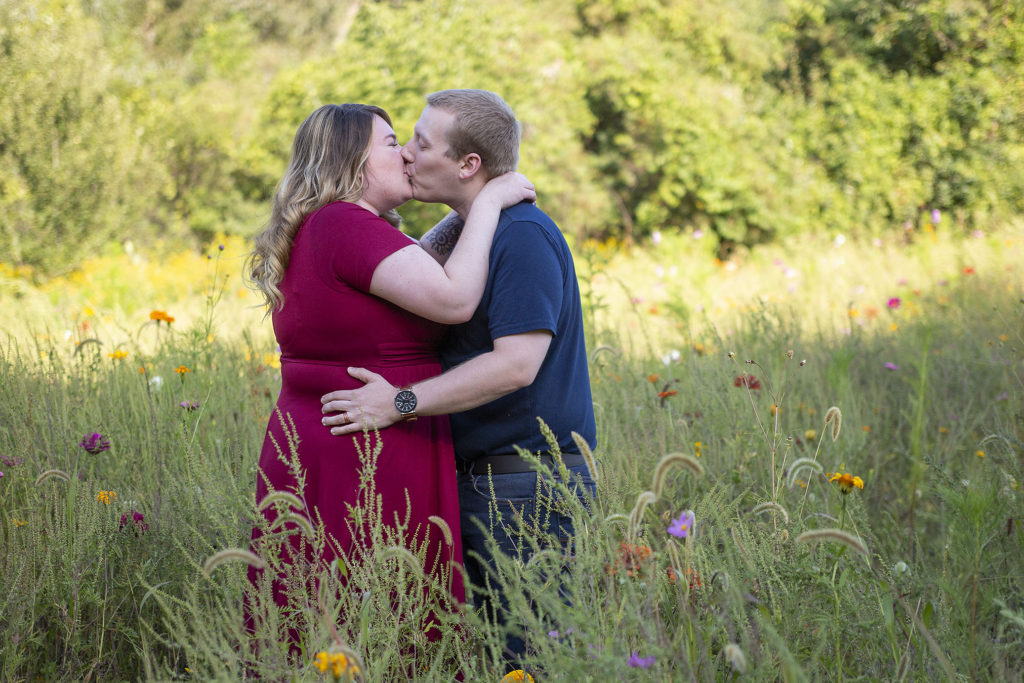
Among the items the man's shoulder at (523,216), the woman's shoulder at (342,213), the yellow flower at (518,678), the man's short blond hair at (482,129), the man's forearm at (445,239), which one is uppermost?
the man's short blond hair at (482,129)

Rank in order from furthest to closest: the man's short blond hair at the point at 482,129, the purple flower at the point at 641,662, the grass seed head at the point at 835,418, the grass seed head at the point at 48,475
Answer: the man's short blond hair at the point at 482,129 < the grass seed head at the point at 48,475 < the grass seed head at the point at 835,418 < the purple flower at the point at 641,662

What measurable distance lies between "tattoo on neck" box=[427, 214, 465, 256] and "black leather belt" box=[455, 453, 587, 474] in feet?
2.22

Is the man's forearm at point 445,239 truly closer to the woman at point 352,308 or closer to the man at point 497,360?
the man at point 497,360

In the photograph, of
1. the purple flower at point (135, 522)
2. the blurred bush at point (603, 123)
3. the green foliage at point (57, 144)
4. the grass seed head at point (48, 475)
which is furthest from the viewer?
the blurred bush at point (603, 123)

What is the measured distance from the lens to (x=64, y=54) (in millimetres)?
10805

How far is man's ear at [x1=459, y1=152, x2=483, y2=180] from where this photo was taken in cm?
232

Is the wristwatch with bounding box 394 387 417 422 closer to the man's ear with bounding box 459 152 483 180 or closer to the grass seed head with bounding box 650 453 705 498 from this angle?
the man's ear with bounding box 459 152 483 180

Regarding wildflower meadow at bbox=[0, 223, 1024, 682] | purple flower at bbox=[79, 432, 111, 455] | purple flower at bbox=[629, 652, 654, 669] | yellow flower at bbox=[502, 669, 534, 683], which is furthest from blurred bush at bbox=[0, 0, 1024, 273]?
purple flower at bbox=[629, 652, 654, 669]

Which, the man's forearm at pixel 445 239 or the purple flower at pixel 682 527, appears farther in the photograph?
the man's forearm at pixel 445 239

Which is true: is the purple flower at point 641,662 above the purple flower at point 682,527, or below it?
below

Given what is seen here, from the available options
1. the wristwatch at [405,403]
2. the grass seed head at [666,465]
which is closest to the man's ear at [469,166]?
the wristwatch at [405,403]

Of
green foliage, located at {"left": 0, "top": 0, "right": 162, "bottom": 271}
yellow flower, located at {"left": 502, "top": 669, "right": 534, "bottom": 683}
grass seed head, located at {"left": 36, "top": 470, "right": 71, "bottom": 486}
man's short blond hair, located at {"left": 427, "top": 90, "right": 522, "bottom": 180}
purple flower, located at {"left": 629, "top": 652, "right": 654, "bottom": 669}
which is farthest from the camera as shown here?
green foliage, located at {"left": 0, "top": 0, "right": 162, "bottom": 271}

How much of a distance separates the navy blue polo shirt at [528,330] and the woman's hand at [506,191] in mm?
29

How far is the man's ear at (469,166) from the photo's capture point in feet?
7.63
